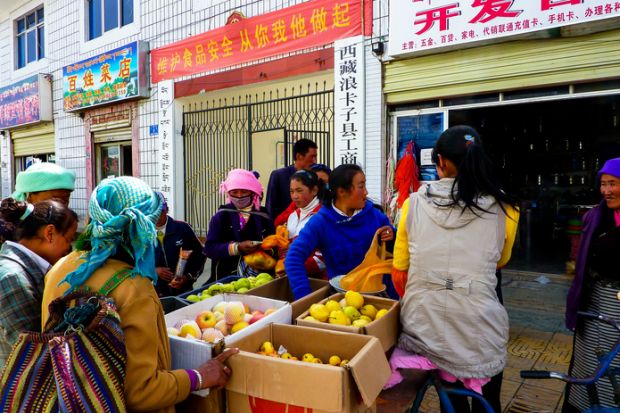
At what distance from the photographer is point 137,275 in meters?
1.43

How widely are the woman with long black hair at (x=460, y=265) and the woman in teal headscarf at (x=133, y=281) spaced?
85 centimetres

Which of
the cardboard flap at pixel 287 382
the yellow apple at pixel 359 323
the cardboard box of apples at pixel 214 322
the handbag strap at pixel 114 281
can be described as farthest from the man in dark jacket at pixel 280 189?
the handbag strap at pixel 114 281

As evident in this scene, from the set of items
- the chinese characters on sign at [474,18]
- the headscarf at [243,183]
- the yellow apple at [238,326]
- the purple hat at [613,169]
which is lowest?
the yellow apple at [238,326]

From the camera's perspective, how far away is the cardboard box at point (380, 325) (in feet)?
5.72

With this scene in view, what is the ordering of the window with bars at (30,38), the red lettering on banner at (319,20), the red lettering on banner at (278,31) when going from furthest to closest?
the window with bars at (30,38)
the red lettering on banner at (278,31)
the red lettering on banner at (319,20)

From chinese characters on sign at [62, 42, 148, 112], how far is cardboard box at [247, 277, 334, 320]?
284 inches

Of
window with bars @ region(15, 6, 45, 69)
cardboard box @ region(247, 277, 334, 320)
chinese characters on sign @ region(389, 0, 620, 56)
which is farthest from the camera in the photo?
window with bars @ region(15, 6, 45, 69)

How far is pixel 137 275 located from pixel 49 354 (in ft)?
1.03

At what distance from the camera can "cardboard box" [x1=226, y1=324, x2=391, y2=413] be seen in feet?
4.61

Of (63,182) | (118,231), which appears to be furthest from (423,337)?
(63,182)

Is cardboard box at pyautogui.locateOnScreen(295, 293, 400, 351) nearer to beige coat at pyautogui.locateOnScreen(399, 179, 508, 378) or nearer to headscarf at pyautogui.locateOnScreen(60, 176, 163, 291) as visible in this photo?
beige coat at pyautogui.locateOnScreen(399, 179, 508, 378)

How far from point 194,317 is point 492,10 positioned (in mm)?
4334

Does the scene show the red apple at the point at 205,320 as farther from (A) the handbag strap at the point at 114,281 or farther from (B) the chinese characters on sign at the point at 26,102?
(B) the chinese characters on sign at the point at 26,102

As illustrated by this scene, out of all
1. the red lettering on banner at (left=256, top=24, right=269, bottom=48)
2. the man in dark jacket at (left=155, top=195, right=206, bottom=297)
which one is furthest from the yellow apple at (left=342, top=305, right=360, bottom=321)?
the red lettering on banner at (left=256, top=24, right=269, bottom=48)
